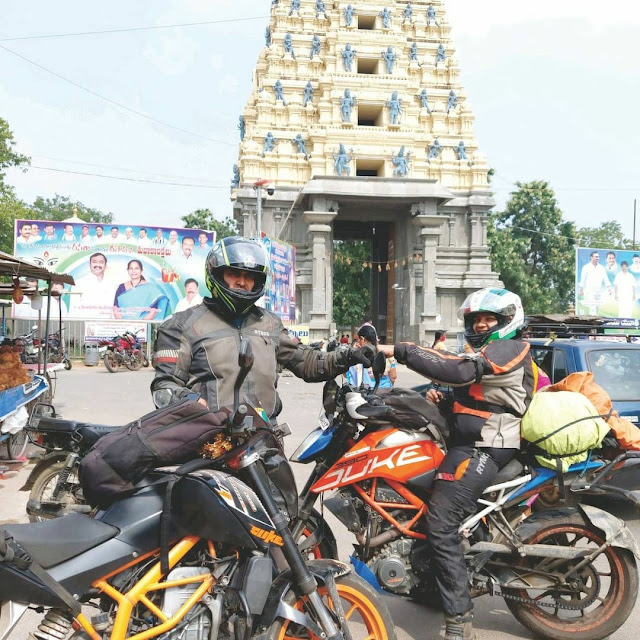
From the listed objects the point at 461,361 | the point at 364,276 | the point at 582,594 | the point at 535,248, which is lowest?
the point at 582,594

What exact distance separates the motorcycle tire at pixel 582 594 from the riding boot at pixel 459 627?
312 millimetres

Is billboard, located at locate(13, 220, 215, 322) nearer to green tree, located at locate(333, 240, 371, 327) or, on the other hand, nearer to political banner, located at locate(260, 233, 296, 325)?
political banner, located at locate(260, 233, 296, 325)

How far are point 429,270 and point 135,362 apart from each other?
13949 millimetres

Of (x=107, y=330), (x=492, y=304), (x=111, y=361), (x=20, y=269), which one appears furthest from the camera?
(x=107, y=330)

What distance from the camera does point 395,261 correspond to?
95.1 feet

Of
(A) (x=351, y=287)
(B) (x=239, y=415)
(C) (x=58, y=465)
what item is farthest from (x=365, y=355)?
(A) (x=351, y=287)

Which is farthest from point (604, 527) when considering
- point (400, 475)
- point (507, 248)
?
point (507, 248)

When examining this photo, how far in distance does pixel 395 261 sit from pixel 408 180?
4.32m

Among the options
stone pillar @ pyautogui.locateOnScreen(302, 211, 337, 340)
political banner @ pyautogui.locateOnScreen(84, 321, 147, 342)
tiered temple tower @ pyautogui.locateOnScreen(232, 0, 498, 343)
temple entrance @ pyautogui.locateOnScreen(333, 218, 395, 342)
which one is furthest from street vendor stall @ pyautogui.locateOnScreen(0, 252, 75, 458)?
tiered temple tower @ pyautogui.locateOnScreen(232, 0, 498, 343)

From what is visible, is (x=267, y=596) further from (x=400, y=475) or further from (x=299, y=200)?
(x=299, y=200)

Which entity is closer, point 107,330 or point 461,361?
point 461,361

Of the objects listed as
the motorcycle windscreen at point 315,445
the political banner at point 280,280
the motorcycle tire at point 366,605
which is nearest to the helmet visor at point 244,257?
the motorcycle windscreen at point 315,445

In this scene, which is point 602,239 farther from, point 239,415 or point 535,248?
point 239,415

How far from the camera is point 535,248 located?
4216 cm
